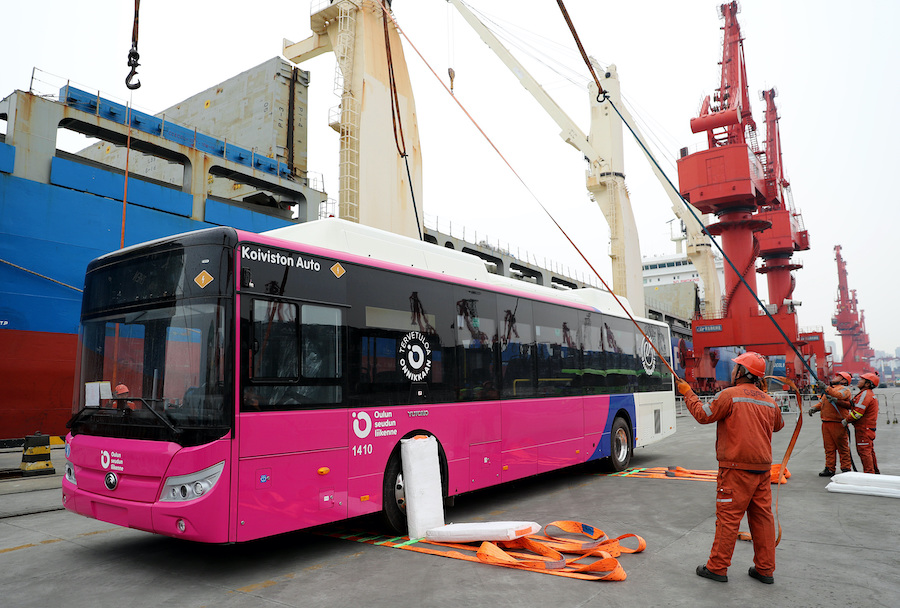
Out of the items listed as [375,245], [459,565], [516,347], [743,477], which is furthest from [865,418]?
[375,245]

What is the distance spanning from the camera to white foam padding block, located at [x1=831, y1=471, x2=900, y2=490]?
777cm

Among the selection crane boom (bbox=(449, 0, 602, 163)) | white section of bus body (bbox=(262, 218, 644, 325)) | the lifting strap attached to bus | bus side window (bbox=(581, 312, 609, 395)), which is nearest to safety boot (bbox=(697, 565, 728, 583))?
the lifting strap attached to bus

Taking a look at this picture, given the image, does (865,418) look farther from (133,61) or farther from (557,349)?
(133,61)

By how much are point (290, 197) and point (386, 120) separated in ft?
22.0

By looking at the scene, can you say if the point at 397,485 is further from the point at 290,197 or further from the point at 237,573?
the point at 290,197

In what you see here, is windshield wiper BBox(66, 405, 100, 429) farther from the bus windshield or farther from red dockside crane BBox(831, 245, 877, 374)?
red dockside crane BBox(831, 245, 877, 374)

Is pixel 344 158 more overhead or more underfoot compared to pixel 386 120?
more underfoot

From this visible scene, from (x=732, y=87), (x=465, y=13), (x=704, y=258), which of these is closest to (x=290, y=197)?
(x=465, y=13)

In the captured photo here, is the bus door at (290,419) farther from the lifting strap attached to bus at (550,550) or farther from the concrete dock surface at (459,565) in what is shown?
the lifting strap attached to bus at (550,550)

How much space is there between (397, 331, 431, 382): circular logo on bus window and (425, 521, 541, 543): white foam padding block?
159 centimetres

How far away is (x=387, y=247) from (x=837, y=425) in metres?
7.85

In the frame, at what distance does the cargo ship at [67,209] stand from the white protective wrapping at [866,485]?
12627 millimetres

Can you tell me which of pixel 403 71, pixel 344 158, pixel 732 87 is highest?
pixel 732 87

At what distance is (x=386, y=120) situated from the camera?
19672 mm
